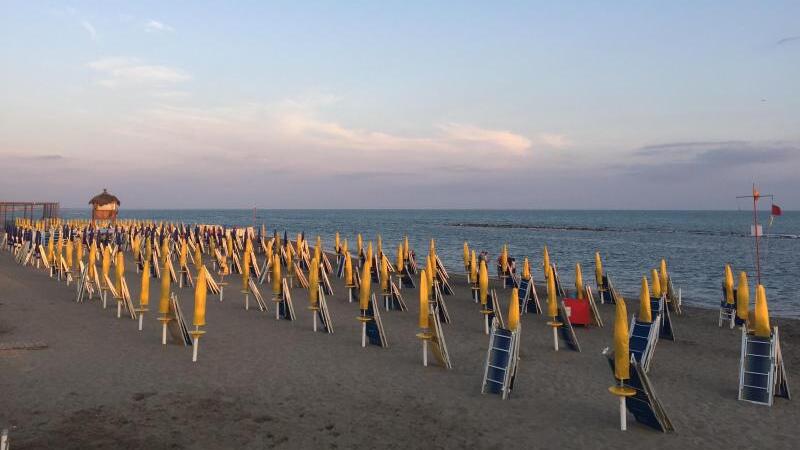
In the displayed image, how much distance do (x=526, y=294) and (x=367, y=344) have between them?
622 cm

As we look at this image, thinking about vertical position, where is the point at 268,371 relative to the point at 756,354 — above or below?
below

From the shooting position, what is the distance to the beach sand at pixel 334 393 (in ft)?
22.6

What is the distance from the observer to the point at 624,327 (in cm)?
711

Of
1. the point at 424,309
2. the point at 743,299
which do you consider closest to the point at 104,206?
the point at 424,309

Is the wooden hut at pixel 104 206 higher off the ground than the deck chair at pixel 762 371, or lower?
higher

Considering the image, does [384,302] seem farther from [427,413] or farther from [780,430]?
[780,430]

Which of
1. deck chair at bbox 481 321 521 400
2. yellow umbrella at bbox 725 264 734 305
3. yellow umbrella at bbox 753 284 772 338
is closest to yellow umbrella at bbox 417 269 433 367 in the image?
deck chair at bbox 481 321 521 400

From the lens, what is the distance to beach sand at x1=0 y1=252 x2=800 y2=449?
6898 millimetres

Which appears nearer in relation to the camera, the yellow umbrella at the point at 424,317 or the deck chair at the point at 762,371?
the deck chair at the point at 762,371

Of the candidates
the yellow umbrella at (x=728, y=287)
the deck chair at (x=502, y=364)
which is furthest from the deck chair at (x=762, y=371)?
the yellow umbrella at (x=728, y=287)

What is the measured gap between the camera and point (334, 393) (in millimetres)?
8531

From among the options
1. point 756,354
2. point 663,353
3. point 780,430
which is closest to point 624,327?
point 780,430

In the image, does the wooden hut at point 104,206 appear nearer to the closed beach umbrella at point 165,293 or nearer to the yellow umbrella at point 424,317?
the closed beach umbrella at point 165,293

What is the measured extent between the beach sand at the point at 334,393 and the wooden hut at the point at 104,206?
33.6m
